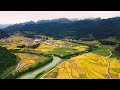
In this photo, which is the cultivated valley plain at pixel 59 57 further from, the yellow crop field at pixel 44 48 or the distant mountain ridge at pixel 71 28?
the distant mountain ridge at pixel 71 28

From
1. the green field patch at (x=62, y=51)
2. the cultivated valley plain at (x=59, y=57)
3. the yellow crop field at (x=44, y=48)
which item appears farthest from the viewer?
the green field patch at (x=62, y=51)

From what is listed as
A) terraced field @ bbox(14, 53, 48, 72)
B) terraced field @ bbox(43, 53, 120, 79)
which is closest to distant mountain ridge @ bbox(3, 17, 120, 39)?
terraced field @ bbox(43, 53, 120, 79)

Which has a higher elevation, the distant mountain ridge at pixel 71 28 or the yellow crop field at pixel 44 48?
the distant mountain ridge at pixel 71 28

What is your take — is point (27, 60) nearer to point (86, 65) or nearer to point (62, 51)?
point (62, 51)

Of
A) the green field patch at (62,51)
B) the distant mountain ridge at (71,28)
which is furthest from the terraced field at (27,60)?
the distant mountain ridge at (71,28)

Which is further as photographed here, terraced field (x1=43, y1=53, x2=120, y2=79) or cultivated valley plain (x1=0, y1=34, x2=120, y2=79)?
terraced field (x1=43, y1=53, x2=120, y2=79)

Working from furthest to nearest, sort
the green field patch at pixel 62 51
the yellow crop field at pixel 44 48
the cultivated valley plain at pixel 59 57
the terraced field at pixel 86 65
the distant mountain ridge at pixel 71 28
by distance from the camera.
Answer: the green field patch at pixel 62 51 < the yellow crop field at pixel 44 48 < the terraced field at pixel 86 65 < the cultivated valley plain at pixel 59 57 < the distant mountain ridge at pixel 71 28

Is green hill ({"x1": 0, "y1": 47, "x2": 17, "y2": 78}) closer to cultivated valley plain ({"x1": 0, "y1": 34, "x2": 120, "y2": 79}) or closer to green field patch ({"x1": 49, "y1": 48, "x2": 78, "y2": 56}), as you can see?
cultivated valley plain ({"x1": 0, "y1": 34, "x2": 120, "y2": 79})
